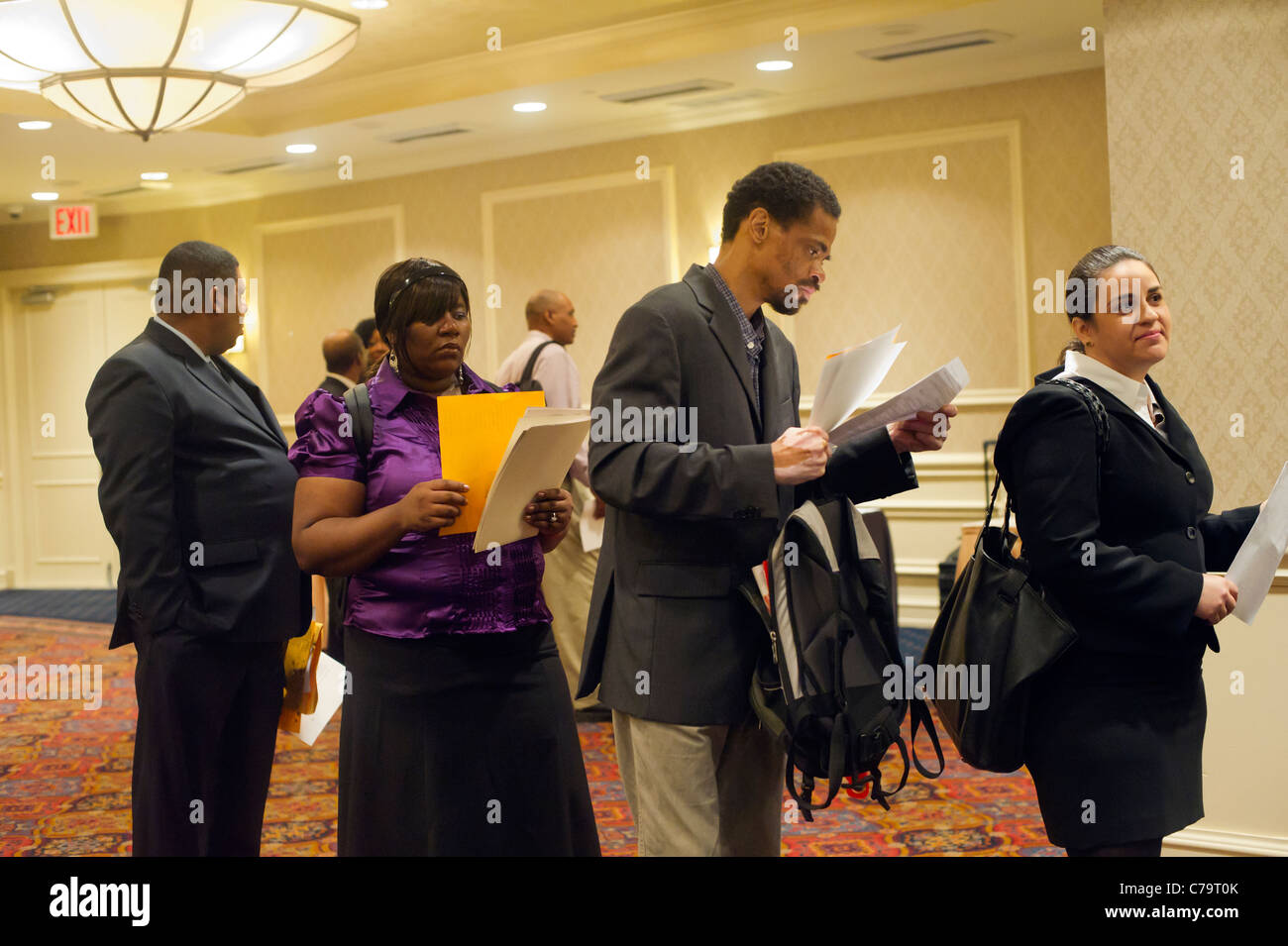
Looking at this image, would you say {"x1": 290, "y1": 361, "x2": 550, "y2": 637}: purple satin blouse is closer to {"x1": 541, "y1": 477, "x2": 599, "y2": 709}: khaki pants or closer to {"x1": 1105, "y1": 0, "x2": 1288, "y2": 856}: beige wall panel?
{"x1": 1105, "y1": 0, "x2": 1288, "y2": 856}: beige wall panel

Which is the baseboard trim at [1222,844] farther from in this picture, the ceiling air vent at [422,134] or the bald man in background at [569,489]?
the ceiling air vent at [422,134]

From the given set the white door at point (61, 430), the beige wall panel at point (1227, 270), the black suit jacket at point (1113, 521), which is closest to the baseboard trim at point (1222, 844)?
the beige wall panel at point (1227, 270)

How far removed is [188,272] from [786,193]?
4.47ft

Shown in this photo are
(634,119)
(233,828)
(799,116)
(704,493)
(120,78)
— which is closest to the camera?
(704,493)

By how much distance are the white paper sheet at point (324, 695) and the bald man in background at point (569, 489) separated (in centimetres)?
227

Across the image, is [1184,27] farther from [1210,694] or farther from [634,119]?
[634,119]

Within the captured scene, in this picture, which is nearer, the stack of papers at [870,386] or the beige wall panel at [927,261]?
the stack of papers at [870,386]

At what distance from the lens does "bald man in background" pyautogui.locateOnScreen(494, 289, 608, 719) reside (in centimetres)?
527

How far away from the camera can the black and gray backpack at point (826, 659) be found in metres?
2.00

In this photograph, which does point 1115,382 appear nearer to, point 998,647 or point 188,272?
point 998,647

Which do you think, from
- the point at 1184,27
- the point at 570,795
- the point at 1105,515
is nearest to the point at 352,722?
the point at 570,795

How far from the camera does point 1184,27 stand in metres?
3.56

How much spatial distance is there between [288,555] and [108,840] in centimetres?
181

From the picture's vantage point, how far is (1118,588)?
6.82 ft
